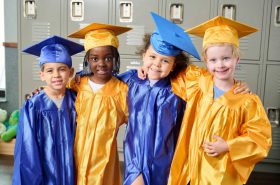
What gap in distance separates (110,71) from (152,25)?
5.96 ft

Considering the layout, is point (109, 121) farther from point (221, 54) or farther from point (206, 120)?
point (221, 54)

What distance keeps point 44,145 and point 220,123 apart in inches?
38.9

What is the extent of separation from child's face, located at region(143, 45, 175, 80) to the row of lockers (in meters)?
1.78

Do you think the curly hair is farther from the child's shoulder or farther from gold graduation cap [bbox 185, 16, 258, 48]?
the child's shoulder

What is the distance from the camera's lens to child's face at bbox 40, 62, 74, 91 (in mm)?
1850

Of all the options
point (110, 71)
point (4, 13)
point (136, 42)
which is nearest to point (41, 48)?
point (110, 71)

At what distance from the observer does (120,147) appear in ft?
12.4

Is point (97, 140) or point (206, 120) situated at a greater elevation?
point (206, 120)

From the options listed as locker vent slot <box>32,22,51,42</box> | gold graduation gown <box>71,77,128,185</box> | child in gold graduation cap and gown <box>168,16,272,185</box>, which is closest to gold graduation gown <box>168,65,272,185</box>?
child in gold graduation cap and gown <box>168,16,272,185</box>

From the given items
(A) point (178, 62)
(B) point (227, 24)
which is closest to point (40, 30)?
(A) point (178, 62)

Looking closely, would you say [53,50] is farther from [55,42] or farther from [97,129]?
[97,129]

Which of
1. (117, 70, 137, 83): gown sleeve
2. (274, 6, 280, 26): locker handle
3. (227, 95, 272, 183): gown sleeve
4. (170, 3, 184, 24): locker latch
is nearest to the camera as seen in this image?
(227, 95, 272, 183): gown sleeve

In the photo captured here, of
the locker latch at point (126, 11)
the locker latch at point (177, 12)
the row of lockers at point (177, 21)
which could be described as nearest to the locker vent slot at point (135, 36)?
the row of lockers at point (177, 21)

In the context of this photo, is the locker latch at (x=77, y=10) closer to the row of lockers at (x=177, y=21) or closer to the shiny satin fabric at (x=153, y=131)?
the row of lockers at (x=177, y=21)
